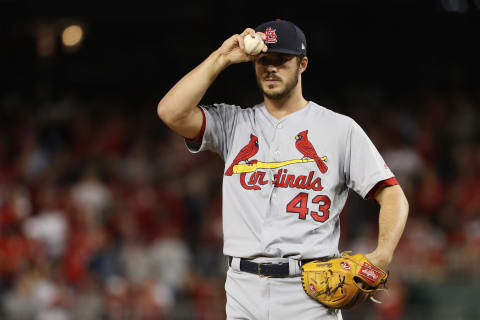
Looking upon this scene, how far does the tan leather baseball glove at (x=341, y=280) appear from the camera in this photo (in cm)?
288

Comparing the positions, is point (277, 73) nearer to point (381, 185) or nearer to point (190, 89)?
point (190, 89)

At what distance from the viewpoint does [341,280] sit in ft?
9.45

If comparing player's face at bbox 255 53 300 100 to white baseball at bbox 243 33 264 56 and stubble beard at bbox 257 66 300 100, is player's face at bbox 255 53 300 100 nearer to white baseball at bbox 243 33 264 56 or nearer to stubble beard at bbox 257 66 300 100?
stubble beard at bbox 257 66 300 100

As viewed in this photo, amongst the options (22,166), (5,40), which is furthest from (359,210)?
(5,40)

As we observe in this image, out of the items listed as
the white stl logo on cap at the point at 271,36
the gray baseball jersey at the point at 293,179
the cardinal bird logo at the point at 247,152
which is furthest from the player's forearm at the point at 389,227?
the white stl logo on cap at the point at 271,36

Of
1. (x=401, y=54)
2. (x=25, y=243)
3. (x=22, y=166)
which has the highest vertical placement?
(x=401, y=54)

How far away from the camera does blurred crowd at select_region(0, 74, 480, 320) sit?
7.21m

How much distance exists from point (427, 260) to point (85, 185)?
379cm

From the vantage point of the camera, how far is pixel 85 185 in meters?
8.35

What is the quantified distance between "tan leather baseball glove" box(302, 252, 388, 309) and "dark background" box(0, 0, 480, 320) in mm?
4213

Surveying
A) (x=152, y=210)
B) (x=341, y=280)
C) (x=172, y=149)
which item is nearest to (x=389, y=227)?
(x=341, y=280)

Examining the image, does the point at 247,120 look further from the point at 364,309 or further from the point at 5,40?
the point at 5,40

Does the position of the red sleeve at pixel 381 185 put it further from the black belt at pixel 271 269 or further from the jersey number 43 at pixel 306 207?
the black belt at pixel 271 269

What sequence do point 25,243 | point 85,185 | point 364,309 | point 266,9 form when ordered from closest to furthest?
point 364,309 < point 25,243 < point 85,185 < point 266,9
